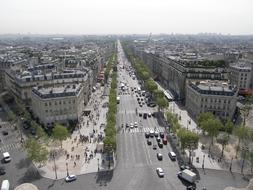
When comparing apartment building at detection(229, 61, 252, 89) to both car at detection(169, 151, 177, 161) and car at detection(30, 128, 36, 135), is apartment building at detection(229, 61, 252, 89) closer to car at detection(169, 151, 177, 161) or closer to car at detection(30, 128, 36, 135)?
car at detection(169, 151, 177, 161)

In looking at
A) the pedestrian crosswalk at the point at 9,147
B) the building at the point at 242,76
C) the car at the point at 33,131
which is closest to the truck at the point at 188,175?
the pedestrian crosswalk at the point at 9,147

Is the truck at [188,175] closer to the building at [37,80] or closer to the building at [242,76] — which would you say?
the building at [37,80]

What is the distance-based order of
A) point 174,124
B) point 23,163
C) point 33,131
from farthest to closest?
point 33,131, point 174,124, point 23,163

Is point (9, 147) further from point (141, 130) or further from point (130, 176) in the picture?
point (141, 130)

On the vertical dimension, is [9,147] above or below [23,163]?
below

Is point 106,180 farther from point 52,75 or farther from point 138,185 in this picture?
point 52,75

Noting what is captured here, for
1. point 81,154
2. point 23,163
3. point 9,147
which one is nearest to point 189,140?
point 81,154
